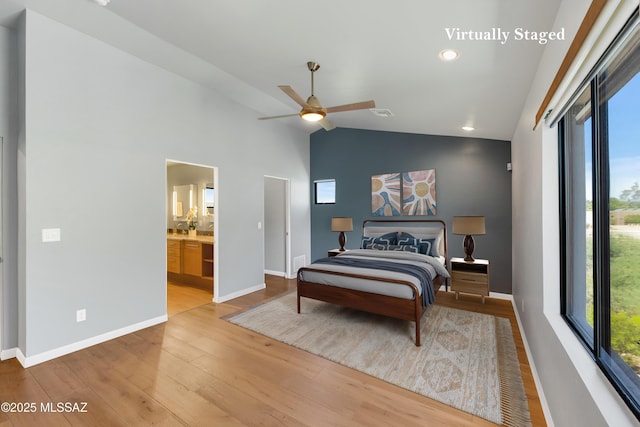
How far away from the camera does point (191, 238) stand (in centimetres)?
523

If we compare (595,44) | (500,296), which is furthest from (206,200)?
(595,44)

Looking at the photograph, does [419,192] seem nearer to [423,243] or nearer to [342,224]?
[423,243]

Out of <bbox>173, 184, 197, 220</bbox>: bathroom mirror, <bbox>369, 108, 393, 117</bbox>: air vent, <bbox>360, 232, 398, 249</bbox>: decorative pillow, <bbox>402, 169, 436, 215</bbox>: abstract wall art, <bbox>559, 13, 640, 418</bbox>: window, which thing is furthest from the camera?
<bbox>173, 184, 197, 220</bbox>: bathroom mirror

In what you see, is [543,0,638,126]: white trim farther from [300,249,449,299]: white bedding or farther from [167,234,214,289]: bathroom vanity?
[167,234,214,289]: bathroom vanity

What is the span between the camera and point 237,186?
4.49 meters

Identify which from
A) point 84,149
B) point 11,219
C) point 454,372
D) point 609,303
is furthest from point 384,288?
point 11,219

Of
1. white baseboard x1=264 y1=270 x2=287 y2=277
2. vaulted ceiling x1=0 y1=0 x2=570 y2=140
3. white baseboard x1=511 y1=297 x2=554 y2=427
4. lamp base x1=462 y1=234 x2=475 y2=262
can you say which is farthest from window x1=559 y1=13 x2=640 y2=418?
white baseboard x1=264 y1=270 x2=287 y2=277

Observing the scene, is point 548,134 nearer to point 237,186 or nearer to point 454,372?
point 454,372

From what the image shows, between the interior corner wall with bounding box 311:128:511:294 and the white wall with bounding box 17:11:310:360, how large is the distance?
2.49 meters

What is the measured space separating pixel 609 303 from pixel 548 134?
127 centimetres

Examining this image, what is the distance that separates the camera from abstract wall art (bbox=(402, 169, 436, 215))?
192 inches

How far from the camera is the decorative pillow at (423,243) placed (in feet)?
14.5

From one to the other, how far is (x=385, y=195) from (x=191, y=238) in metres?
3.77

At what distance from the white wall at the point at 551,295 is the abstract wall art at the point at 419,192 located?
1988 millimetres
